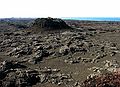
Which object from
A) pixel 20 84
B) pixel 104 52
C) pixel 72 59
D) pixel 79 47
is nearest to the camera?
pixel 20 84

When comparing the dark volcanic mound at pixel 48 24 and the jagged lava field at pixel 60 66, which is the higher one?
the dark volcanic mound at pixel 48 24

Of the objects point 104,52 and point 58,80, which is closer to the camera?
point 58,80

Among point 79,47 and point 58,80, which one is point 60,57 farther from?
point 58,80

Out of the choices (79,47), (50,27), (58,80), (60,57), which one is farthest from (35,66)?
(50,27)

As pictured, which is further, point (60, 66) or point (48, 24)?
point (48, 24)

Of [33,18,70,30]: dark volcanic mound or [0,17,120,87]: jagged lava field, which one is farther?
[33,18,70,30]: dark volcanic mound

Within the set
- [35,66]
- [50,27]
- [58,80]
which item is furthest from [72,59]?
[50,27]

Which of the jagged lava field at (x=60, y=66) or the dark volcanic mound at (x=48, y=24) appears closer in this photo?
the jagged lava field at (x=60, y=66)

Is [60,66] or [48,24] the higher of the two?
[48,24]

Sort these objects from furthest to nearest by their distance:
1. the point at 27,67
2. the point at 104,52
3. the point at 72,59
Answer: the point at 104,52
the point at 72,59
the point at 27,67

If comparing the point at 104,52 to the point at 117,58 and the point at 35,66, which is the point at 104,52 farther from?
the point at 35,66

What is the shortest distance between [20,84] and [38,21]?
51311 mm

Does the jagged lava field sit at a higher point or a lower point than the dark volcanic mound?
lower

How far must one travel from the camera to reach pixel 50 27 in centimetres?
7631
